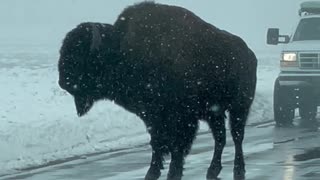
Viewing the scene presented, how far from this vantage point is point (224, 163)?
41.0ft

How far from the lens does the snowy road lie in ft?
37.8

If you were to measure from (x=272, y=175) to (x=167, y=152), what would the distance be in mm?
1650

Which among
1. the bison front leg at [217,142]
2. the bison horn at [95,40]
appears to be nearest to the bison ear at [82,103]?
the bison horn at [95,40]

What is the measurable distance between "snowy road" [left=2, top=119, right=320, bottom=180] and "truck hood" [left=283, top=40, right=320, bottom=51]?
320 centimetres

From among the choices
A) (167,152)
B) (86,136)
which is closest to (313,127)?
(86,136)

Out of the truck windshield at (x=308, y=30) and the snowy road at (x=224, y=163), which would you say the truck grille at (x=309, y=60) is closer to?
the truck windshield at (x=308, y=30)

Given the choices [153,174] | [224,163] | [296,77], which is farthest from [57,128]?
[153,174]

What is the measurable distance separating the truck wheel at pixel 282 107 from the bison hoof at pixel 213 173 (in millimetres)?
7935

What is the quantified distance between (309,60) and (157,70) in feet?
31.0

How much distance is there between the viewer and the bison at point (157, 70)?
10094mm

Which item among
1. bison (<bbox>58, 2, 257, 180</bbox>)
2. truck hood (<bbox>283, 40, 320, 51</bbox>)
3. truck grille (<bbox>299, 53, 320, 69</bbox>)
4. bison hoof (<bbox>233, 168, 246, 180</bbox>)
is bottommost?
truck grille (<bbox>299, 53, 320, 69</bbox>)

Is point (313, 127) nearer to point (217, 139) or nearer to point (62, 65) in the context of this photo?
point (217, 139)

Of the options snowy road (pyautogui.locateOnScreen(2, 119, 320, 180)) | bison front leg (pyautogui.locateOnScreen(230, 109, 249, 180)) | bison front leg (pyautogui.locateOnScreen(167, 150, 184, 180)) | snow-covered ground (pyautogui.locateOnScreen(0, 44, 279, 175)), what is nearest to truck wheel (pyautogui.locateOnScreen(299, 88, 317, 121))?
snow-covered ground (pyautogui.locateOnScreen(0, 44, 279, 175))

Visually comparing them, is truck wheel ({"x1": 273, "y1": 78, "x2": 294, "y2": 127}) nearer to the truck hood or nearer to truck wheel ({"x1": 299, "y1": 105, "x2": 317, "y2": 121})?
truck wheel ({"x1": 299, "y1": 105, "x2": 317, "y2": 121})
